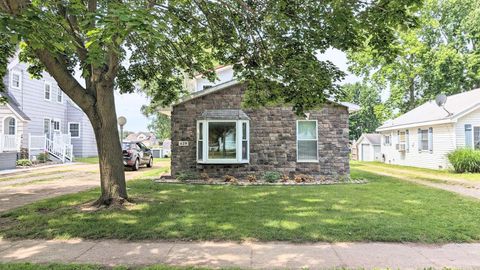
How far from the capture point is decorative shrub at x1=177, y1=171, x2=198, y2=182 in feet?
41.8

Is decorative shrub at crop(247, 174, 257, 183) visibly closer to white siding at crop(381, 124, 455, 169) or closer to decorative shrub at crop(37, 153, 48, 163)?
white siding at crop(381, 124, 455, 169)

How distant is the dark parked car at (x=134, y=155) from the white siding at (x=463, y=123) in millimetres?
17104

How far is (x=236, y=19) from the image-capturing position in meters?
8.12

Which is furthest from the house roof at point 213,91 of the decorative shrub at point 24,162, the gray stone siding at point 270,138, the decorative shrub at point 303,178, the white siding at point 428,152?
the decorative shrub at point 24,162

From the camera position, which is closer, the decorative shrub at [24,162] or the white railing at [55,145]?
the decorative shrub at [24,162]

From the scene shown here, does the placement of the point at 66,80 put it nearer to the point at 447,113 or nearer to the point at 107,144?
the point at 107,144

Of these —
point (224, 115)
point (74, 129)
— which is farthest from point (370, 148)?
point (74, 129)

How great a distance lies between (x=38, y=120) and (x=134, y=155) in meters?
9.79

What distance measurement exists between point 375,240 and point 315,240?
0.93 metres

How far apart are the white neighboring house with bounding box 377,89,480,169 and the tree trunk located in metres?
17.1

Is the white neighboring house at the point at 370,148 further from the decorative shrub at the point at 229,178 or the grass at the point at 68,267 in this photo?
Result: the grass at the point at 68,267

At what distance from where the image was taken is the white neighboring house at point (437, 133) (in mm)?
17594

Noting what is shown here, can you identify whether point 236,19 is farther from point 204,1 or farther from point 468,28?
point 468,28

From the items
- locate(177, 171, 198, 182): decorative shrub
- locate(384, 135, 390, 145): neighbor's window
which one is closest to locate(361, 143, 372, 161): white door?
locate(384, 135, 390, 145): neighbor's window
